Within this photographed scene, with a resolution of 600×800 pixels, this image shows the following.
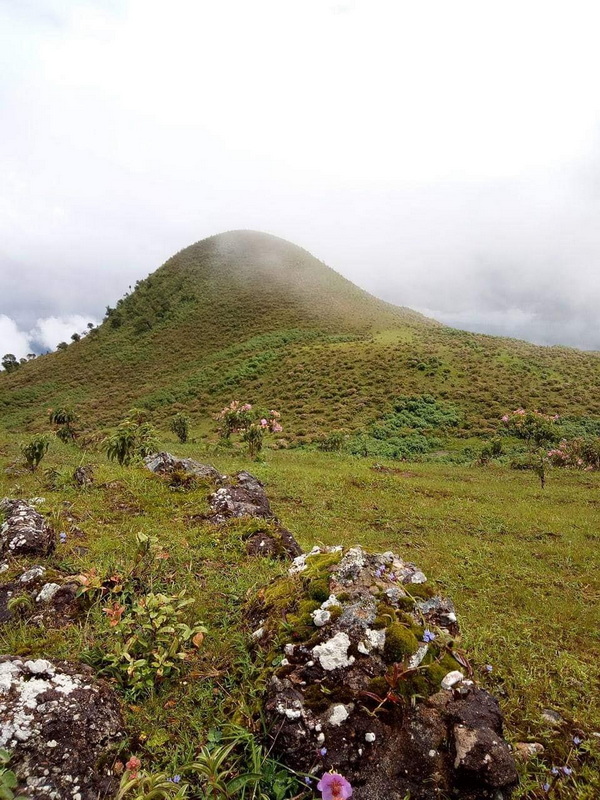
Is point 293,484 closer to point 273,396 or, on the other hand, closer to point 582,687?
point 582,687

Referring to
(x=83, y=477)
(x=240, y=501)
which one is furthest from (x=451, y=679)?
(x=83, y=477)

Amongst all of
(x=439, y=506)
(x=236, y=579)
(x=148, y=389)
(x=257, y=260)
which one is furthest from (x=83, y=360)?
(x=236, y=579)

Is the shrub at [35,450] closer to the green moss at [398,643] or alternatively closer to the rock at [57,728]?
the rock at [57,728]

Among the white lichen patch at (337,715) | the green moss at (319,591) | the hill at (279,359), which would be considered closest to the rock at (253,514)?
the green moss at (319,591)

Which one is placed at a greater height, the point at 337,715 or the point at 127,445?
the point at 337,715

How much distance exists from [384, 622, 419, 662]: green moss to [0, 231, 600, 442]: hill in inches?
1090

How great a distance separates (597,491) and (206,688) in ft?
65.1

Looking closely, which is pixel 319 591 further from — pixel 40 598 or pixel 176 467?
pixel 176 467

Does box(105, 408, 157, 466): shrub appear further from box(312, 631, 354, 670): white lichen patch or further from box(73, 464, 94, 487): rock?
box(312, 631, 354, 670): white lichen patch

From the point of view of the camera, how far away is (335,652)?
3.37 metres

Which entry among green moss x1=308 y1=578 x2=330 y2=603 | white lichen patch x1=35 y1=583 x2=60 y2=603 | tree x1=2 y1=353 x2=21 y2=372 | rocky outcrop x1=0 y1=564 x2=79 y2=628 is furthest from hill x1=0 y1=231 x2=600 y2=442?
green moss x1=308 y1=578 x2=330 y2=603

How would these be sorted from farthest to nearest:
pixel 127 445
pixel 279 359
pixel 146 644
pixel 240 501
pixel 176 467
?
pixel 279 359
pixel 127 445
pixel 176 467
pixel 240 501
pixel 146 644

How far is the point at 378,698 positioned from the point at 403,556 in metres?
7.65

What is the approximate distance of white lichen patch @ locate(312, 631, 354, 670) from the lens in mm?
3312
